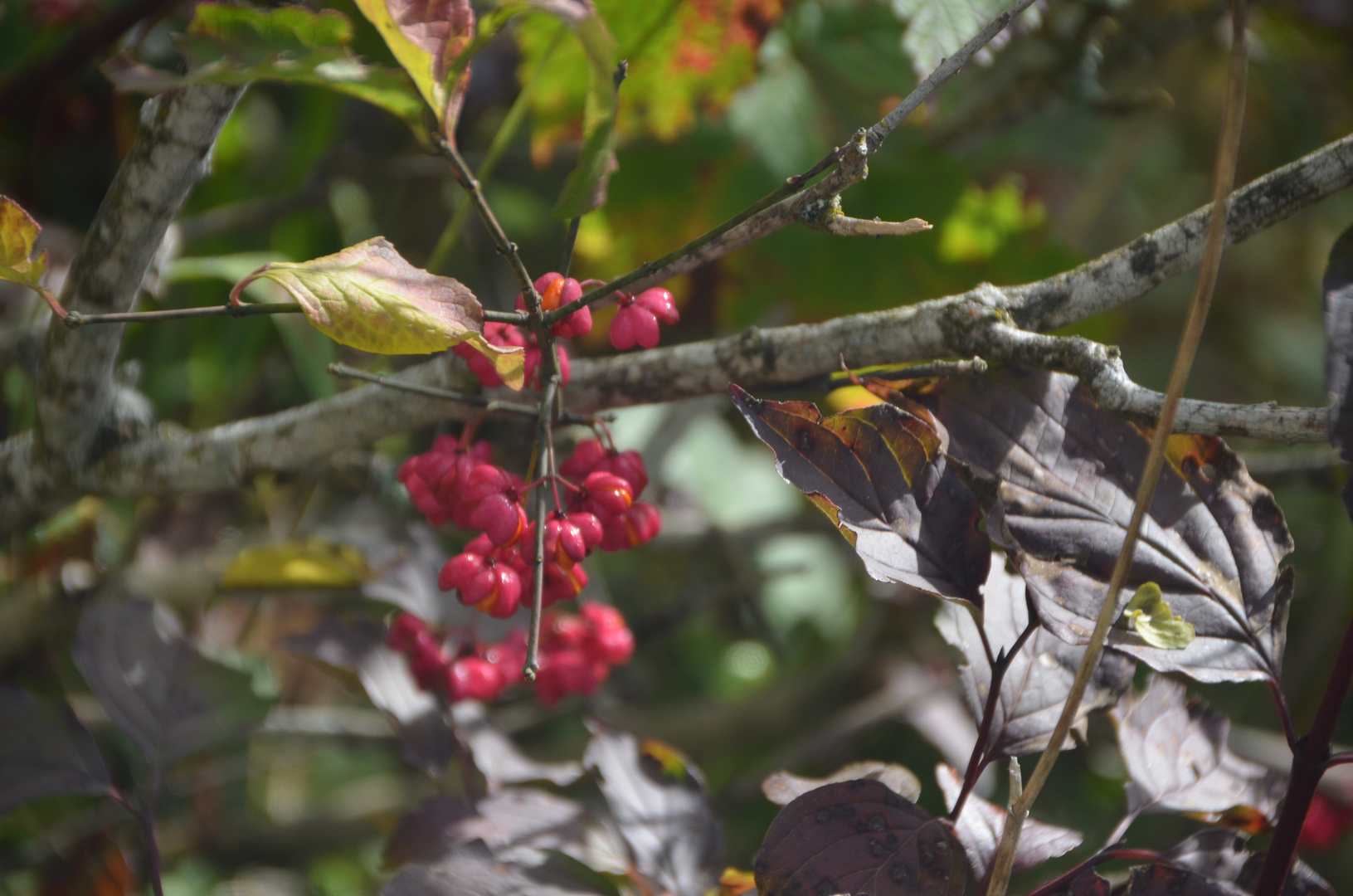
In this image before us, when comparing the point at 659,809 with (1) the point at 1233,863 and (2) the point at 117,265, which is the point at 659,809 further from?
(2) the point at 117,265

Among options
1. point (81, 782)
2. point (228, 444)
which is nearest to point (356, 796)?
point (81, 782)

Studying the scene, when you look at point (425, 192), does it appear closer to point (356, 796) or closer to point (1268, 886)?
point (356, 796)

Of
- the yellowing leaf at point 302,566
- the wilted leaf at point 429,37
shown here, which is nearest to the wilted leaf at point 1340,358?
the wilted leaf at point 429,37

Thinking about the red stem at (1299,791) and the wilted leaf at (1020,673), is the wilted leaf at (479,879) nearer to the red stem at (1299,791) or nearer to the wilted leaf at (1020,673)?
the wilted leaf at (1020,673)

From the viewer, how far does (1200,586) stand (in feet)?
1.46

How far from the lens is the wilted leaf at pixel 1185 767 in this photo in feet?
1.67

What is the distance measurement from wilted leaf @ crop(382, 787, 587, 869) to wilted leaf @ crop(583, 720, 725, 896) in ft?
0.12

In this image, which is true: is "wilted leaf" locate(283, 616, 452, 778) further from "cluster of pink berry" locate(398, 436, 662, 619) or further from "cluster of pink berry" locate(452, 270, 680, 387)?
"cluster of pink berry" locate(452, 270, 680, 387)

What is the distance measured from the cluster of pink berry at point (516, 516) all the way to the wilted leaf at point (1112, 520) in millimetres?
187

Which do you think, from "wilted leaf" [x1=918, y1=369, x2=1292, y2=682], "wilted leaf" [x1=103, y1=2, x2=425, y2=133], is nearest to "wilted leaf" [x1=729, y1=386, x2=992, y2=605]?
"wilted leaf" [x1=918, y1=369, x2=1292, y2=682]

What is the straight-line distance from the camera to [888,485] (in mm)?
444

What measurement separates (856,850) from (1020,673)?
144 mm

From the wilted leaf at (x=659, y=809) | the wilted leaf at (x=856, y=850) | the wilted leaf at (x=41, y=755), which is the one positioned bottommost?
the wilted leaf at (x=41, y=755)

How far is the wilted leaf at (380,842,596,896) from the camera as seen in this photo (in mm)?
474
